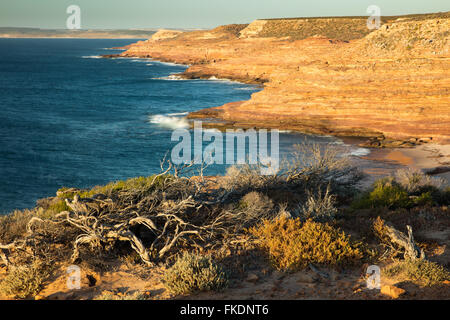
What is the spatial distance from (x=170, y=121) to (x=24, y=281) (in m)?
39.5

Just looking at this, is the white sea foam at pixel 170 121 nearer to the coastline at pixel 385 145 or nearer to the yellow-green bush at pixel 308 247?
the coastline at pixel 385 145

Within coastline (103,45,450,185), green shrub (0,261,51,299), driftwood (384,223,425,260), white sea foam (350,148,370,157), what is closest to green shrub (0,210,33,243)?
green shrub (0,261,51,299)

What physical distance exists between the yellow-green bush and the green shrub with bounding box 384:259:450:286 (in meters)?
0.83

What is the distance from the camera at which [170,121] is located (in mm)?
47219

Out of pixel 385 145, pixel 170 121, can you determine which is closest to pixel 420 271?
pixel 385 145

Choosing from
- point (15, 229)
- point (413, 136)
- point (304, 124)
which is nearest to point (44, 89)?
point (304, 124)

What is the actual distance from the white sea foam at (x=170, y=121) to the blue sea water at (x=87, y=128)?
12 cm

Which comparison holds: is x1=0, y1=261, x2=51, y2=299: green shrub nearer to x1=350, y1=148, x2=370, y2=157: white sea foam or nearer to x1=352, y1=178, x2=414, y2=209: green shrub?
x1=352, y1=178, x2=414, y2=209: green shrub

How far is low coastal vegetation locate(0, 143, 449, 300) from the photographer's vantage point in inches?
324

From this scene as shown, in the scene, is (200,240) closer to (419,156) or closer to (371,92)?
(419,156)

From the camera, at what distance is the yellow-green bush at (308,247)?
8.66m
